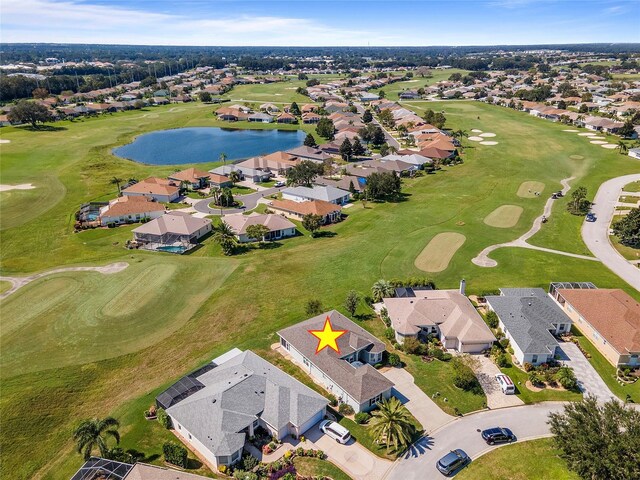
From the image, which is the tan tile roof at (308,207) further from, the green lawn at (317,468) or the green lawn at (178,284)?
the green lawn at (317,468)

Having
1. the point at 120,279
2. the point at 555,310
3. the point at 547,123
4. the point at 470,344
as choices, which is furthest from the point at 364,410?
the point at 547,123

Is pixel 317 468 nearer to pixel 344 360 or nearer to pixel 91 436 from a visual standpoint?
pixel 344 360

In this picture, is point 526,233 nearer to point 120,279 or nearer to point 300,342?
point 300,342

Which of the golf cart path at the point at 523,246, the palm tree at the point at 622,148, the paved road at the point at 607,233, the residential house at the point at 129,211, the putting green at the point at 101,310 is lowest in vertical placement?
the putting green at the point at 101,310

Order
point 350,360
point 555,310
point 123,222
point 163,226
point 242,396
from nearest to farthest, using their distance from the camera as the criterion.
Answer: point 242,396
point 350,360
point 555,310
point 163,226
point 123,222

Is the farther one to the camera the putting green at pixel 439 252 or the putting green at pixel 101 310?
the putting green at pixel 439 252

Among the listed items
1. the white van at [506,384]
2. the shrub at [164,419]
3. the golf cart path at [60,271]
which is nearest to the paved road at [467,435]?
the white van at [506,384]

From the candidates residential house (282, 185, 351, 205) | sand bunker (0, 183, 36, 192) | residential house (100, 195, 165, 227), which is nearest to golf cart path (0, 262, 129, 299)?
residential house (100, 195, 165, 227)
